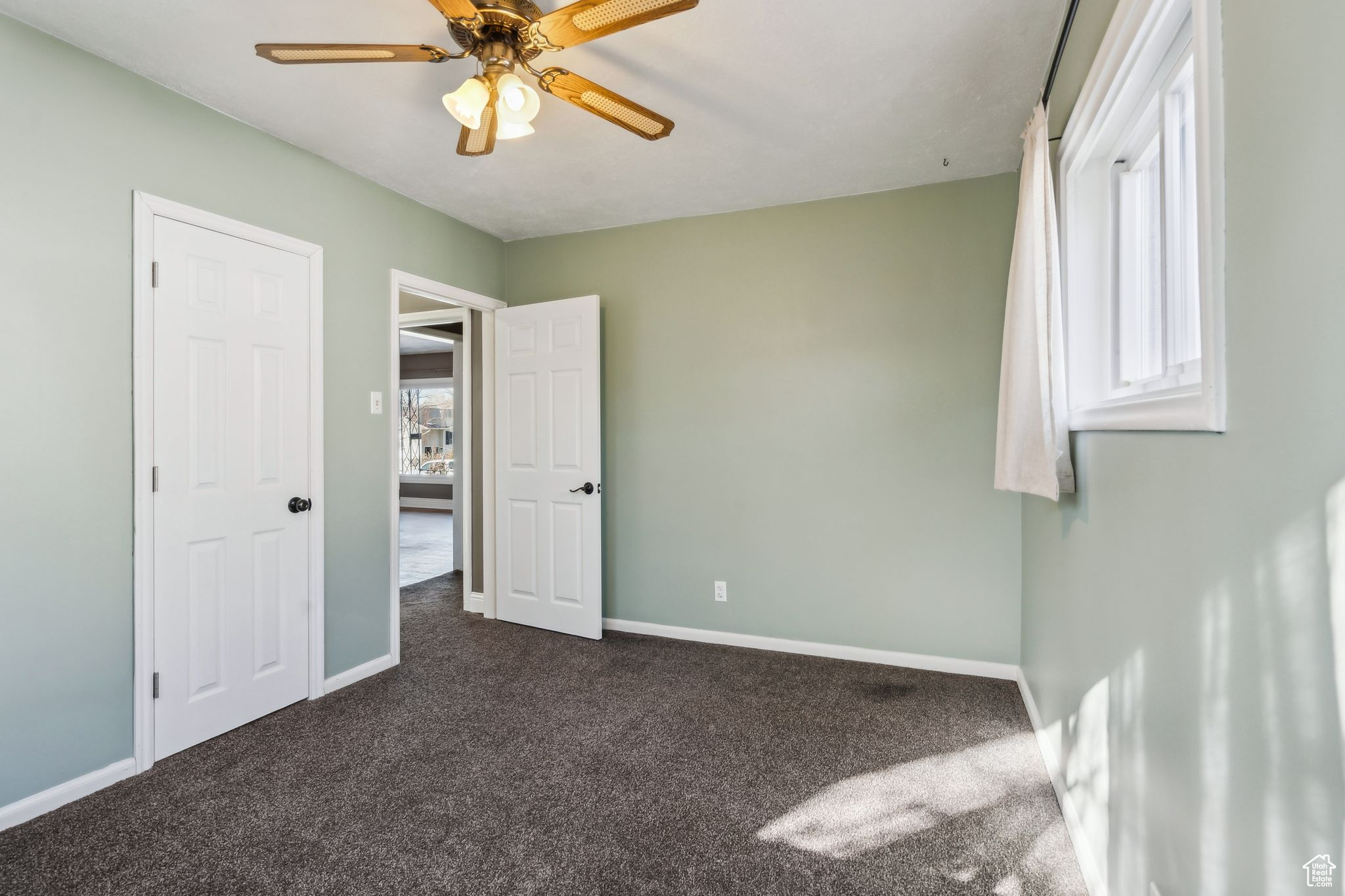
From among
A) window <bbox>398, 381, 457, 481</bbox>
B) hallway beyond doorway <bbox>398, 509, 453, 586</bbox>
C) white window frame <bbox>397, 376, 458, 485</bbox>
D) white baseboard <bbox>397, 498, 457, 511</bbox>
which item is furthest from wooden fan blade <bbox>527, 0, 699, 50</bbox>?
window <bbox>398, 381, 457, 481</bbox>

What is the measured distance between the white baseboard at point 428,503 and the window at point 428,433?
0.55 m

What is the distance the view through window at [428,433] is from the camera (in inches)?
416

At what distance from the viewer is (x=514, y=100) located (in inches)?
70.7

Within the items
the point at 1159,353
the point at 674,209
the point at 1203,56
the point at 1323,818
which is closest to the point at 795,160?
the point at 674,209

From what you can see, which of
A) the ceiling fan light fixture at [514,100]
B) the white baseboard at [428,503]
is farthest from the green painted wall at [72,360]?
the white baseboard at [428,503]

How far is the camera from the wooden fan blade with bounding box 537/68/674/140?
6.04ft

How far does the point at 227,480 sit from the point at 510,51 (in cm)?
200

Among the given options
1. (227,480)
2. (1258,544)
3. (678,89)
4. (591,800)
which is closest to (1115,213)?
(1258,544)

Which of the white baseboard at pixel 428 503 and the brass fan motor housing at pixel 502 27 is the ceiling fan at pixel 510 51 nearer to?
the brass fan motor housing at pixel 502 27

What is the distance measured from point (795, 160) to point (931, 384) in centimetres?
129

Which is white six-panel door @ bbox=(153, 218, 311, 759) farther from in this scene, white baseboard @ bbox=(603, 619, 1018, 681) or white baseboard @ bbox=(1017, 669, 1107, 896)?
white baseboard @ bbox=(1017, 669, 1107, 896)

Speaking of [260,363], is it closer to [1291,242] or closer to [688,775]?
[688,775]

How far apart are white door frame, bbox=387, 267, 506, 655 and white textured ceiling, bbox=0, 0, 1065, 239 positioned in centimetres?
55

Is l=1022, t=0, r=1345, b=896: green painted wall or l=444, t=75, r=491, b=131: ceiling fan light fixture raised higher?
l=444, t=75, r=491, b=131: ceiling fan light fixture
